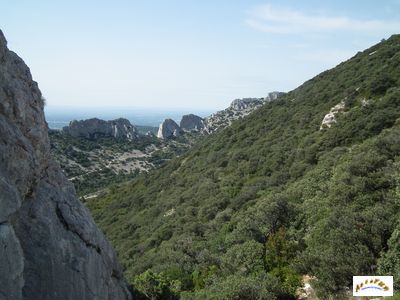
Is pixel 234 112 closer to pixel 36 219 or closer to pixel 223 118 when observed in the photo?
pixel 223 118

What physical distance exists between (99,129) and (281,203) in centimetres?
14328

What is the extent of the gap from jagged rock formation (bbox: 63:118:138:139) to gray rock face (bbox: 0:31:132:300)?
144406 millimetres

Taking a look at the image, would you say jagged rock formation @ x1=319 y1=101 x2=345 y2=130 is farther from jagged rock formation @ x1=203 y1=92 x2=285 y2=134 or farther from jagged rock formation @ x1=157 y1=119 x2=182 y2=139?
jagged rock formation @ x1=157 y1=119 x2=182 y2=139

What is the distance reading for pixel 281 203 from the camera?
78.3 feet

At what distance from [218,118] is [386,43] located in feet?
308

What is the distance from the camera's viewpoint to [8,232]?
320 inches

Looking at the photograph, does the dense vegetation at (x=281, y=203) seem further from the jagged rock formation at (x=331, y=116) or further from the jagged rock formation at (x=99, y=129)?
the jagged rock formation at (x=99, y=129)

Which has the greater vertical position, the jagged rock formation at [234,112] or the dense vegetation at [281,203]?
the jagged rock formation at [234,112]

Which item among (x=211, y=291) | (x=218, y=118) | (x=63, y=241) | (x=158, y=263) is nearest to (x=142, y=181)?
(x=158, y=263)

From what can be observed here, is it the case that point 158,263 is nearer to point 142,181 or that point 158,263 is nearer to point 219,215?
point 219,215

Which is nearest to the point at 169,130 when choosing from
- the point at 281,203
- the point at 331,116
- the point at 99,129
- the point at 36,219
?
the point at 99,129

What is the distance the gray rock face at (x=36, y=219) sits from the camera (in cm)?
837

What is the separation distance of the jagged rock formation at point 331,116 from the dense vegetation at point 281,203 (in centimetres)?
84

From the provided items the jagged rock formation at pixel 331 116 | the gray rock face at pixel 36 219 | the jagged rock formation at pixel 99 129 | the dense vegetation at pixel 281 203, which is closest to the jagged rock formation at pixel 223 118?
the jagged rock formation at pixel 99 129
